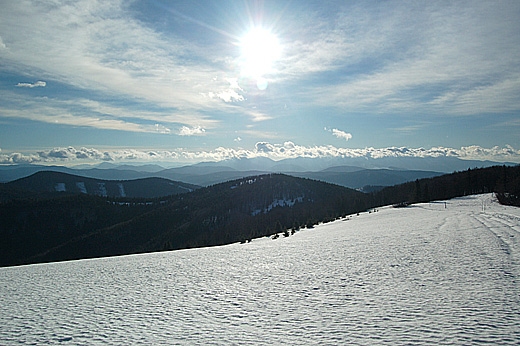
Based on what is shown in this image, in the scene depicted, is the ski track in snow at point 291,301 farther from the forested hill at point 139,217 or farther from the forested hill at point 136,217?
the forested hill at point 136,217

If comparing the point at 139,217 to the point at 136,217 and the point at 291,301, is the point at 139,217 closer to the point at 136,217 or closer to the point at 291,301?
the point at 136,217

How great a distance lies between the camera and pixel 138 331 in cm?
648

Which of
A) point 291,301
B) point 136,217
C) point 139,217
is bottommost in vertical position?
point 136,217

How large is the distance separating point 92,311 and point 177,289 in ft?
8.07

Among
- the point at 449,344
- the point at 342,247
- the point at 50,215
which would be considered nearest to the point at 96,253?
the point at 50,215

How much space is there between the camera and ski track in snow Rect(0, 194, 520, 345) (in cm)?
577

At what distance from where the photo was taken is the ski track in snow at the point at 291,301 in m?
5.77

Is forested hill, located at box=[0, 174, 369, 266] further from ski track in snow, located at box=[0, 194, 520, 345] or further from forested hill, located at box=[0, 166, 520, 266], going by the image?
ski track in snow, located at box=[0, 194, 520, 345]

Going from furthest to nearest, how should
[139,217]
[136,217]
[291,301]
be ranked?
[136,217]
[139,217]
[291,301]

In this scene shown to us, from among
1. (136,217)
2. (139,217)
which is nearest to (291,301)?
(139,217)

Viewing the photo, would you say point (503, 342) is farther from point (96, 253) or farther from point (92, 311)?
point (96, 253)

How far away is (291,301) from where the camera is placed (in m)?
7.89

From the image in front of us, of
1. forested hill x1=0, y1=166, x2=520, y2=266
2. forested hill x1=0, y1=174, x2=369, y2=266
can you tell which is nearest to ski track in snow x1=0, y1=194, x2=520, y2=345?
forested hill x1=0, y1=166, x2=520, y2=266

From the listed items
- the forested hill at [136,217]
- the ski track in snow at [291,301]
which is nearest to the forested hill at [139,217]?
the forested hill at [136,217]
